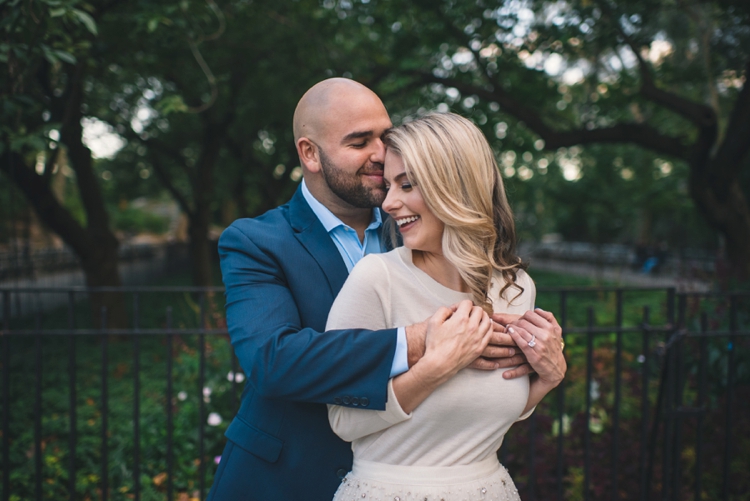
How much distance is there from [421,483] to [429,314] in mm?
463

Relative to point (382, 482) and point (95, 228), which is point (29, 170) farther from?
point (382, 482)

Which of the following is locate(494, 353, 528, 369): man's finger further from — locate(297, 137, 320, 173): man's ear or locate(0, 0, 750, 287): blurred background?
locate(0, 0, 750, 287): blurred background

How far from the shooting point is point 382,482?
1.60m

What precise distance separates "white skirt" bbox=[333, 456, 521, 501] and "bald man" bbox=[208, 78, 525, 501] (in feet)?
0.51

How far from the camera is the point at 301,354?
151cm

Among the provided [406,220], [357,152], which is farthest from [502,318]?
[357,152]

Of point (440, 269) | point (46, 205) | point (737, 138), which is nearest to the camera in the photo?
point (440, 269)

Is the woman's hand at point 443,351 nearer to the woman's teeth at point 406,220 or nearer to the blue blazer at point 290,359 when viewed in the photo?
the blue blazer at point 290,359

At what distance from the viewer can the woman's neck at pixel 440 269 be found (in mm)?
1709

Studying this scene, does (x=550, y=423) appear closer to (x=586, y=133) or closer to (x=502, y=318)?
(x=502, y=318)

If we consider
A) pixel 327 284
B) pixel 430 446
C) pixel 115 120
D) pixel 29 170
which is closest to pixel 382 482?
pixel 430 446

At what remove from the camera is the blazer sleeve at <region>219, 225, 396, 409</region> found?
1.49 m

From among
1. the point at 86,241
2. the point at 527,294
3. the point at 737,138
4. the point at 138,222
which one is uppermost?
the point at 138,222

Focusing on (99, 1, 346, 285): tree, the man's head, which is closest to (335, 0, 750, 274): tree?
(99, 1, 346, 285): tree
